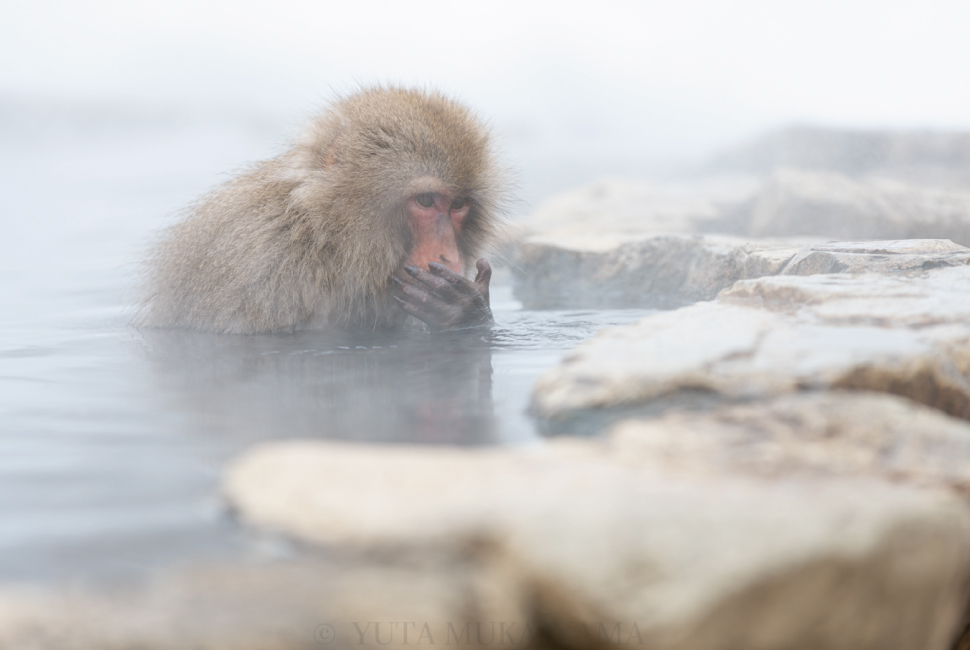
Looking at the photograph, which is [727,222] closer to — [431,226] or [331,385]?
[431,226]

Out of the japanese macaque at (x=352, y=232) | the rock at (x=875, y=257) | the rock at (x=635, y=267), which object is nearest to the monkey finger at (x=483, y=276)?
the japanese macaque at (x=352, y=232)

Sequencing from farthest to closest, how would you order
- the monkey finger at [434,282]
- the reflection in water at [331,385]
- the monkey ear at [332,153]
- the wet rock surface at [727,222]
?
the wet rock surface at [727,222] < the monkey ear at [332,153] < the monkey finger at [434,282] < the reflection in water at [331,385]

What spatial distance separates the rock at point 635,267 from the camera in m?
3.83

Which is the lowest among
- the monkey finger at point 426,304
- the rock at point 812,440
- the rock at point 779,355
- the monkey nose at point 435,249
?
the rock at point 812,440

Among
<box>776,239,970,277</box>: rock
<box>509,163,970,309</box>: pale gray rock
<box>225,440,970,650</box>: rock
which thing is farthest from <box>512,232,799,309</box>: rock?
<box>225,440,970,650</box>: rock

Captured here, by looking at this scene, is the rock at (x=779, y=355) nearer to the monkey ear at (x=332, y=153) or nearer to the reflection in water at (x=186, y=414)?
the reflection in water at (x=186, y=414)

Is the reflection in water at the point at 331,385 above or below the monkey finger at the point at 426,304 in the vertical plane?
below

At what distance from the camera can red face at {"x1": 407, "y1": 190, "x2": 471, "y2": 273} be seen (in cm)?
314

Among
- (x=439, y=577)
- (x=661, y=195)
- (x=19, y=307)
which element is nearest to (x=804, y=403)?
(x=439, y=577)

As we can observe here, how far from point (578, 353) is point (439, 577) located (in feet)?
3.04

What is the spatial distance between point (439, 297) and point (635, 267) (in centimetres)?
165

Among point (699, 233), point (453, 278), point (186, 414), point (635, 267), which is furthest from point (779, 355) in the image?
point (699, 233)

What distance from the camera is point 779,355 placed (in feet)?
5.62

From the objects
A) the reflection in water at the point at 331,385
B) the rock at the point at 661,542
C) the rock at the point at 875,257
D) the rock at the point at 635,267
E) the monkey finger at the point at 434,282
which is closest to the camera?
the rock at the point at 661,542
